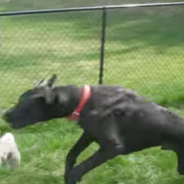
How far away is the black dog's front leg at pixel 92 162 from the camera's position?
4.30 meters

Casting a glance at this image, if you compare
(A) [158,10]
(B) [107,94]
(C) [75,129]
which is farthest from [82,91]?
(A) [158,10]

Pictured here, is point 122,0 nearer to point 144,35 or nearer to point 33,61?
point 144,35

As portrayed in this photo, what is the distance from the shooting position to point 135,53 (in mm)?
10922

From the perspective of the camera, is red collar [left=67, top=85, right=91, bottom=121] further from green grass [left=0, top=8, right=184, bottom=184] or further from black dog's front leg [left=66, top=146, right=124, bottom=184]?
green grass [left=0, top=8, right=184, bottom=184]

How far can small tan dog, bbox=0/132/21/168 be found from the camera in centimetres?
511

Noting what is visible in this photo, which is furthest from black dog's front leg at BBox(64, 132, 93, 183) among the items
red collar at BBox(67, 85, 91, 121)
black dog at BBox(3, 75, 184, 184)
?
red collar at BBox(67, 85, 91, 121)

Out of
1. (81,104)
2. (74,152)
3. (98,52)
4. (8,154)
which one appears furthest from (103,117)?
(98,52)

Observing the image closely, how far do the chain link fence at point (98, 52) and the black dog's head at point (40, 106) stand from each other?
2.06m

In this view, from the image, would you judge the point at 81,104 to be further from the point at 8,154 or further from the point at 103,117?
the point at 8,154

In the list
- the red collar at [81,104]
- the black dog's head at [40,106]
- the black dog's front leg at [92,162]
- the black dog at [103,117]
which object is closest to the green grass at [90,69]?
the black dog's front leg at [92,162]

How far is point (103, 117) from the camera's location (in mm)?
4254

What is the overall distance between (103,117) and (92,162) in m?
0.40

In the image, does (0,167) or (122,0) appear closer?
(0,167)

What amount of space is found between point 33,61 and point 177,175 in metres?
5.04
